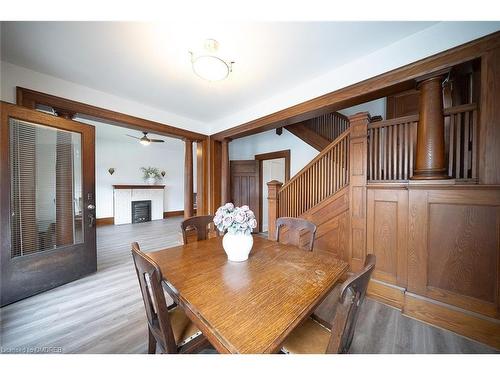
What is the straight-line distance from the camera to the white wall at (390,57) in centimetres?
154

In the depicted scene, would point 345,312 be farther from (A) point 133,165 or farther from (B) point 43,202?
(A) point 133,165

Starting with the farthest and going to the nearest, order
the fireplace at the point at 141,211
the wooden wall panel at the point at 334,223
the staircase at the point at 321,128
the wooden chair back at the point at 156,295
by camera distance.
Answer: the fireplace at the point at 141,211 < the staircase at the point at 321,128 < the wooden wall panel at the point at 334,223 < the wooden chair back at the point at 156,295

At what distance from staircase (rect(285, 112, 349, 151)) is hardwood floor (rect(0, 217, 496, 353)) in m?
3.02

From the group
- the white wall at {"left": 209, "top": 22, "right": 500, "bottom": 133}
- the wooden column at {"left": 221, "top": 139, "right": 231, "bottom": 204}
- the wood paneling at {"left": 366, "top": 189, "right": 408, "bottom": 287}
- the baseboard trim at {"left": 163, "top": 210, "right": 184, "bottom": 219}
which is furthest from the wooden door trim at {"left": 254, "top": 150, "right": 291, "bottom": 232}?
the baseboard trim at {"left": 163, "top": 210, "right": 184, "bottom": 219}

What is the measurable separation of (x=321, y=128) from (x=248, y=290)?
3.95 metres

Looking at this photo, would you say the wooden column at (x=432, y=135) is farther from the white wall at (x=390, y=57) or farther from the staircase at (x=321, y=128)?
the staircase at (x=321, y=128)

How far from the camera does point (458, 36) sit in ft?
5.14

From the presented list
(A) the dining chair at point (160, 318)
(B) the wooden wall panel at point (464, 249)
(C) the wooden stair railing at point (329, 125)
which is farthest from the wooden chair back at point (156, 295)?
(C) the wooden stair railing at point (329, 125)

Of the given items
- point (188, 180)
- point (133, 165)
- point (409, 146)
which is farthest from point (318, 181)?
point (133, 165)

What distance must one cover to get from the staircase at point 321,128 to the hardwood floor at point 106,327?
3023 mm

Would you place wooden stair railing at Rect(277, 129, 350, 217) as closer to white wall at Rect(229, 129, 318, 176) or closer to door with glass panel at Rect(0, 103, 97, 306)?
white wall at Rect(229, 129, 318, 176)

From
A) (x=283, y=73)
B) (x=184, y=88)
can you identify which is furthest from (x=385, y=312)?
(x=184, y=88)

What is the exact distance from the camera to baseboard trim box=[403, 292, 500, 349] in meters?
1.44

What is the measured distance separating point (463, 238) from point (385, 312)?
97 centimetres
